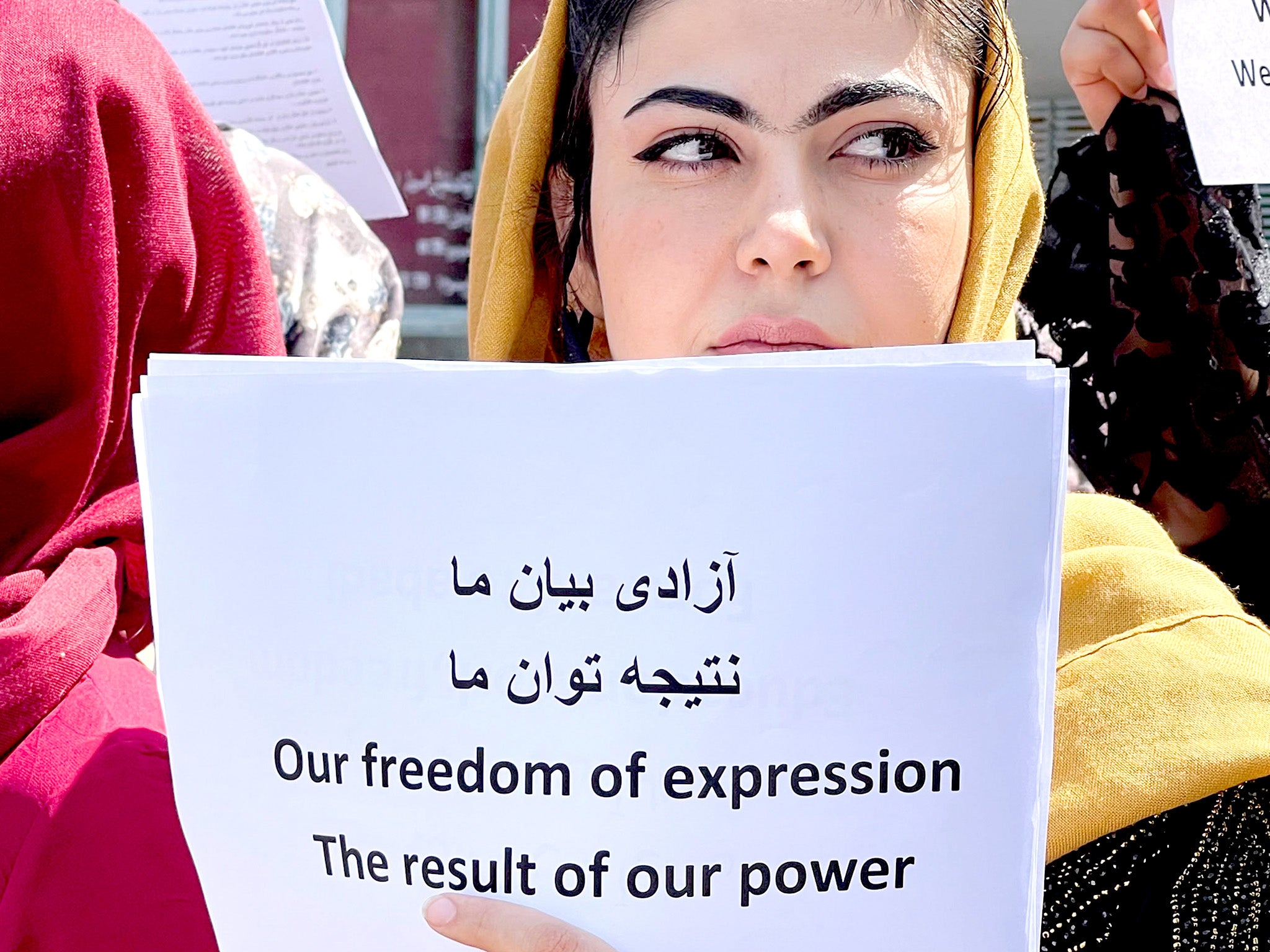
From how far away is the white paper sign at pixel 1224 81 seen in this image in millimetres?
1269

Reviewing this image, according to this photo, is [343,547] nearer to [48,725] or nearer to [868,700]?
[868,700]

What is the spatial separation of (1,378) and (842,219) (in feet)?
2.19

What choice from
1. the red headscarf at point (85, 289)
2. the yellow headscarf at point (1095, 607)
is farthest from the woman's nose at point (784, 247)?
Result: the red headscarf at point (85, 289)

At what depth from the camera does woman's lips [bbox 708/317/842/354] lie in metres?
0.98

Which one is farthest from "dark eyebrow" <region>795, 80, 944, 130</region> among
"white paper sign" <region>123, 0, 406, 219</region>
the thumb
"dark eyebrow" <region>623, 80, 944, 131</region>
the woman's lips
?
"white paper sign" <region>123, 0, 406, 219</region>

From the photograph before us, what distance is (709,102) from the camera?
3.33 feet

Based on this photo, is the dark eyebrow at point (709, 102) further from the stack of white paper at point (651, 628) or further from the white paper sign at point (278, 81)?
the white paper sign at point (278, 81)

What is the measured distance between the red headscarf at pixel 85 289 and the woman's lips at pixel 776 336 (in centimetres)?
43

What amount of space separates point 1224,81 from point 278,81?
1061 millimetres

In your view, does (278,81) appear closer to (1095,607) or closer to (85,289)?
(85,289)

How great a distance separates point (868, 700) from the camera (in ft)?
2.42

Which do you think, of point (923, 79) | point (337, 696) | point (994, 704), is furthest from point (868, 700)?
point (923, 79)

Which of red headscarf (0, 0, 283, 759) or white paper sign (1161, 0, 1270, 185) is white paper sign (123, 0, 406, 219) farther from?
white paper sign (1161, 0, 1270, 185)

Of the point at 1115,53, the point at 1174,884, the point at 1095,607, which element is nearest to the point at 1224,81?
the point at 1115,53
